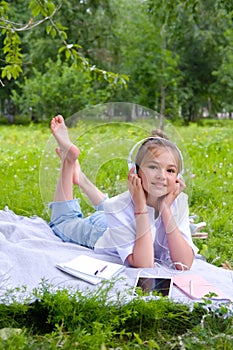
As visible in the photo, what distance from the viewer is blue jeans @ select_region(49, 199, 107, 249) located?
3500 millimetres

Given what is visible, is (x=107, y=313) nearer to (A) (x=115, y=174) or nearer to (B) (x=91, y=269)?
(B) (x=91, y=269)

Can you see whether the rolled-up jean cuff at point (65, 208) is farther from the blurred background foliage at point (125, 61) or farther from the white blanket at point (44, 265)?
the blurred background foliage at point (125, 61)

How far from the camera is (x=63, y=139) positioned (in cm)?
344

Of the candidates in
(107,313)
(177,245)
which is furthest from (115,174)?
(107,313)

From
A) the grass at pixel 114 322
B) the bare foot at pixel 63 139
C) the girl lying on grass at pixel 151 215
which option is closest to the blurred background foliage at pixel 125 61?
the bare foot at pixel 63 139

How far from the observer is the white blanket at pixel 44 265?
110 inches

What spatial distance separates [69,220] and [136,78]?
13625mm

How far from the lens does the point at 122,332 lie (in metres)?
2.32

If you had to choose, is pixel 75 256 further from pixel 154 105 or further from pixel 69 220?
pixel 154 105

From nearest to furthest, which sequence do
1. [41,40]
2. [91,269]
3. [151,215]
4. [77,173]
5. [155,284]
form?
[155,284] < [91,269] < [151,215] < [77,173] < [41,40]

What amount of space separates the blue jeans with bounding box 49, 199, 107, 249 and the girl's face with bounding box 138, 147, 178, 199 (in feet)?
1.69

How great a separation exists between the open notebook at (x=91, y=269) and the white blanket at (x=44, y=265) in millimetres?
31

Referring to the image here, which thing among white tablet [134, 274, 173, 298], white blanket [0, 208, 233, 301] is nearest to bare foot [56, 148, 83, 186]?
white blanket [0, 208, 233, 301]

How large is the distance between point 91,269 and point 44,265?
0.78ft
